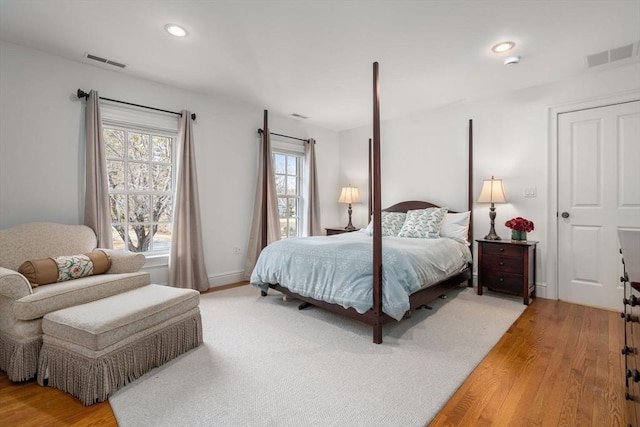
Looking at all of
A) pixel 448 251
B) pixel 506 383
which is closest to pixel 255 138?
pixel 448 251

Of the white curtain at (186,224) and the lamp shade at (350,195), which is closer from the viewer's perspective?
the white curtain at (186,224)

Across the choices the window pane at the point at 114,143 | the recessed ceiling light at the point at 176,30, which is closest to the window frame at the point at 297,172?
the window pane at the point at 114,143

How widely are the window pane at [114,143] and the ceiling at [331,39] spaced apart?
66 cm

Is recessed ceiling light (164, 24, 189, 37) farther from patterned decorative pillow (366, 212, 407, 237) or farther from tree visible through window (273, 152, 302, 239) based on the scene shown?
patterned decorative pillow (366, 212, 407, 237)

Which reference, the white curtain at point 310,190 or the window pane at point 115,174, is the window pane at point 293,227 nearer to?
the white curtain at point 310,190

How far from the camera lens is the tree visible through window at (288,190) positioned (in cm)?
505

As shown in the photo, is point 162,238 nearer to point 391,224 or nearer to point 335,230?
point 335,230

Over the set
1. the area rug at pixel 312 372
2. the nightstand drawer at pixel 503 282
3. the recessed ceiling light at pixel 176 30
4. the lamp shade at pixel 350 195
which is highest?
the recessed ceiling light at pixel 176 30

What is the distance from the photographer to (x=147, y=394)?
5.88 feet

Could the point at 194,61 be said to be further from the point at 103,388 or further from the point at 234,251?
the point at 103,388

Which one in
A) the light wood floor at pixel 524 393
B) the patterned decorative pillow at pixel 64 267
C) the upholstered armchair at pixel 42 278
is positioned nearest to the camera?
the light wood floor at pixel 524 393

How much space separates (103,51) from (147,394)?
2952mm

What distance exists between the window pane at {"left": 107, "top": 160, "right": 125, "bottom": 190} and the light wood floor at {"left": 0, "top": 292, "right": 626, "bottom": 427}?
79.8 inches

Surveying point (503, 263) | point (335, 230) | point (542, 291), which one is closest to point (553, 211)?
point (503, 263)
